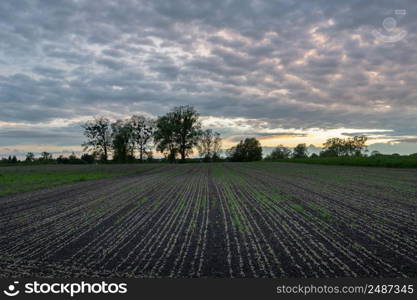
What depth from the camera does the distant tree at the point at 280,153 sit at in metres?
134

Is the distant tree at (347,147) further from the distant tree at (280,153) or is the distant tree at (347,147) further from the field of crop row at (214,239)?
the field of crop row at (214,239)

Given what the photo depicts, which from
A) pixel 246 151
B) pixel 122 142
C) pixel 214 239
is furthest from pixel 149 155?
pixel 214 239

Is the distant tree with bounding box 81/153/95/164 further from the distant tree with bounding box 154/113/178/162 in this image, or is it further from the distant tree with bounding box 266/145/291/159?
the distant tree with bounding box 266/145/291/159

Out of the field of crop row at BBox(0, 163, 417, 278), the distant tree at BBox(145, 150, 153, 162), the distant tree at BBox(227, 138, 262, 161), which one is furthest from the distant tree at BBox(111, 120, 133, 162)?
the field of crop row at BBox(0, 163, 417, 278)

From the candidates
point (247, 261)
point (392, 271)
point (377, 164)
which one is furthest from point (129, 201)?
point (377, 164)

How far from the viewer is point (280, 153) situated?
136m

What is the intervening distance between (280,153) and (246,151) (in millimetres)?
25739

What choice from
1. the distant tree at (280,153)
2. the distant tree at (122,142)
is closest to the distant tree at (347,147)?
the distant tree at (280,153)

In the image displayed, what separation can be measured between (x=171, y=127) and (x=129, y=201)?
73137 millimetres

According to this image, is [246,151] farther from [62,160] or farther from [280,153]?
[62,160]

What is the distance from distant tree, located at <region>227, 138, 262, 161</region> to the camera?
117375 millimetres

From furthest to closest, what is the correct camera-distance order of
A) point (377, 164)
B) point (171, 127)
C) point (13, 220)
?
1. point (171, 127)
2. point (377, 164)
3. point (13, 220)

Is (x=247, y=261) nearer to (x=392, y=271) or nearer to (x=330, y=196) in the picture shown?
(x=392, y=271)

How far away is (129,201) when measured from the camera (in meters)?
13.7
